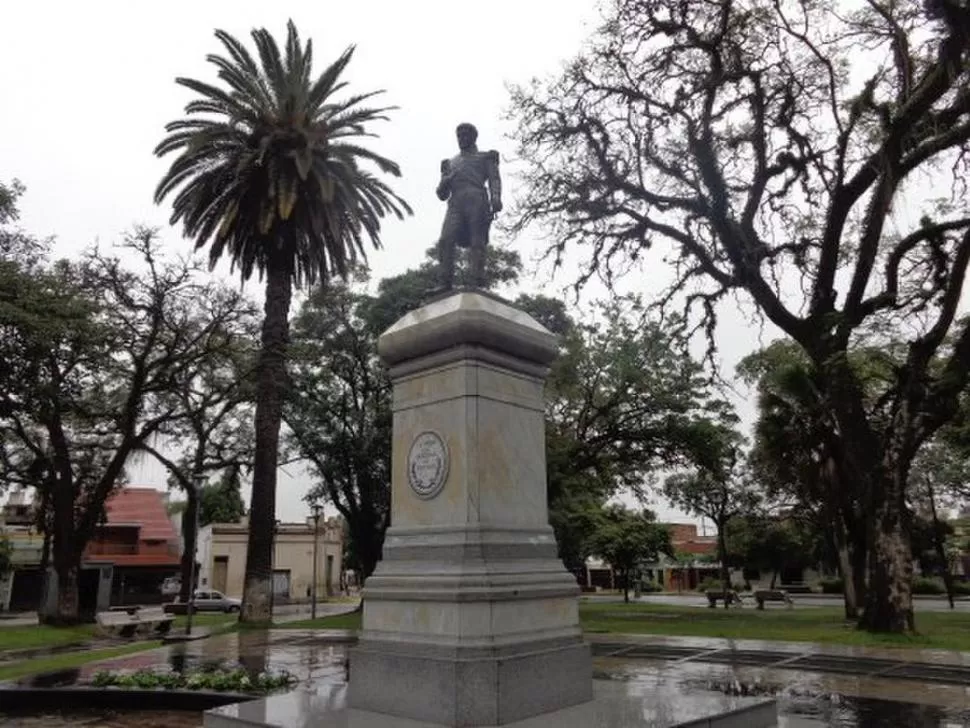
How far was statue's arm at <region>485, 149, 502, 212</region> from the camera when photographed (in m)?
8.89

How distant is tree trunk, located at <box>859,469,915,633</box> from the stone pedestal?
37.3 feet

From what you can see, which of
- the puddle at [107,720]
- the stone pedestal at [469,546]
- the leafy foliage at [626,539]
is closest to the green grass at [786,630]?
the stone pedestal at [469,546]

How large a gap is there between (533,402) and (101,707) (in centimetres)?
635

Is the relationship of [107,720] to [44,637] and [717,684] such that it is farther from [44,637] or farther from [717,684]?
[44,637]

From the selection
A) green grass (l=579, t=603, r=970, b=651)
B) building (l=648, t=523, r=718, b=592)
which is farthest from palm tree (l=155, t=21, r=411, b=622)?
building (l=648, t=523, r=718, b=592)

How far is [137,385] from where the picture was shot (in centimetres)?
2467

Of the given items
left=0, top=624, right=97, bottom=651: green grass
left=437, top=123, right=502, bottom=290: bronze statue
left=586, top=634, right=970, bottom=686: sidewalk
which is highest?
left=437, top=123, right=502, bottom=290: bronze statue

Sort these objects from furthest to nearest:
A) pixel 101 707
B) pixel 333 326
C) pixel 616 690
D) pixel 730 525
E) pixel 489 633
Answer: pixel 730 525
pixel 333 326
pixel 101 707
pixel 616 690
pixel 489 633

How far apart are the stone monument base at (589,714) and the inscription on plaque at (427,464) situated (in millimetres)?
1957

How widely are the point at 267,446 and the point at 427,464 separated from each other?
17.3 metres

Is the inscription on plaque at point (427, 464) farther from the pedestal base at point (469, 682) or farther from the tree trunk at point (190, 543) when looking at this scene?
the tree trunk at point (190, 543)

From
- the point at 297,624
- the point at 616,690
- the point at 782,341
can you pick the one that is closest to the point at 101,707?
the point at 616,690

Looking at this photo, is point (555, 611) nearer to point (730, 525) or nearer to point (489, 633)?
point (489, 633)

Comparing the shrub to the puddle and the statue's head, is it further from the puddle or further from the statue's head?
the statue's head
